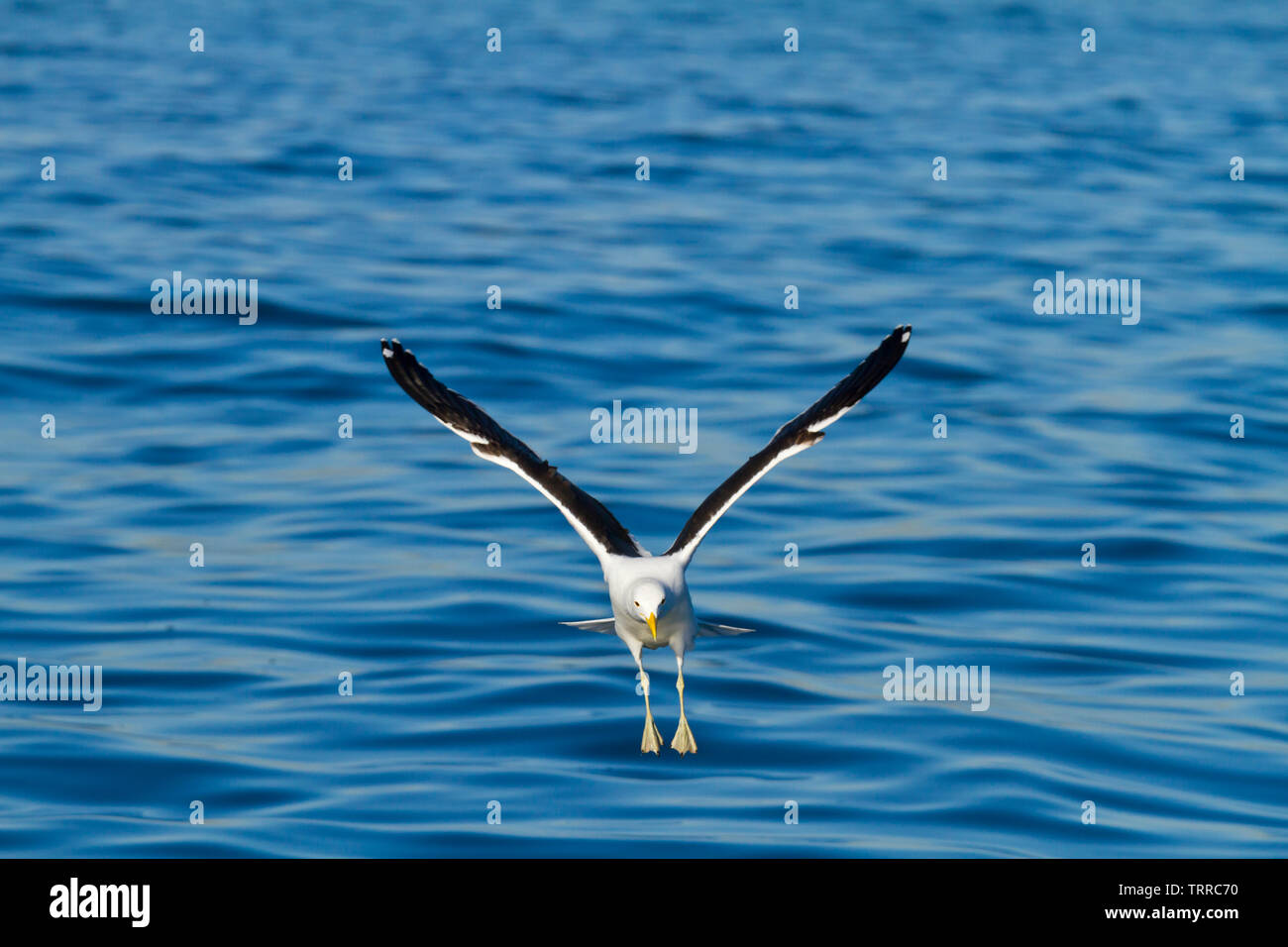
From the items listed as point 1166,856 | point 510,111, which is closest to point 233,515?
point 1166,856

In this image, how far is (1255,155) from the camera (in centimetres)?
3981

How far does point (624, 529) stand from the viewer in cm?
1193

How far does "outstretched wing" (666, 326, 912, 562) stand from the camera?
11.1 m

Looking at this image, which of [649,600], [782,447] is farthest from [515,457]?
[649,600]

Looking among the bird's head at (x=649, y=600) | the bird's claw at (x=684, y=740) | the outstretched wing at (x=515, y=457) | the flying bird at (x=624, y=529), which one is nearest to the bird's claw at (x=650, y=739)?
the flying bird at (x=624, y=529)

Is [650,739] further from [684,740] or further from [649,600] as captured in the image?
[649,600]

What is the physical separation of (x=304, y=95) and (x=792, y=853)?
34.1 m

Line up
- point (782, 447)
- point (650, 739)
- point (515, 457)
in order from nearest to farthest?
point (782, 447)
point (515, 457)
point (650, 739)

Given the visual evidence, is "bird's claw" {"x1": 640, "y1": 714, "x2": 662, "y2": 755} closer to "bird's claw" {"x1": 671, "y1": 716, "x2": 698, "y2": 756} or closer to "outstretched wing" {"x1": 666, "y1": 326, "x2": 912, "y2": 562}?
"bird's claw" {"x1": 671, "y1": 716, "x2": 698, "y2": 756}

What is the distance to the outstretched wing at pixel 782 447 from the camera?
11125mm

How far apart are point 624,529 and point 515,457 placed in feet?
2.68

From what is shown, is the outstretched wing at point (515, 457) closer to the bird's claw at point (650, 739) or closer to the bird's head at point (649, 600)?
the bird's head at point (649, 600)

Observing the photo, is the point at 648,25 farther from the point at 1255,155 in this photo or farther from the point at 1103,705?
the point at 1103,705

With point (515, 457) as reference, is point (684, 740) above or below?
below
